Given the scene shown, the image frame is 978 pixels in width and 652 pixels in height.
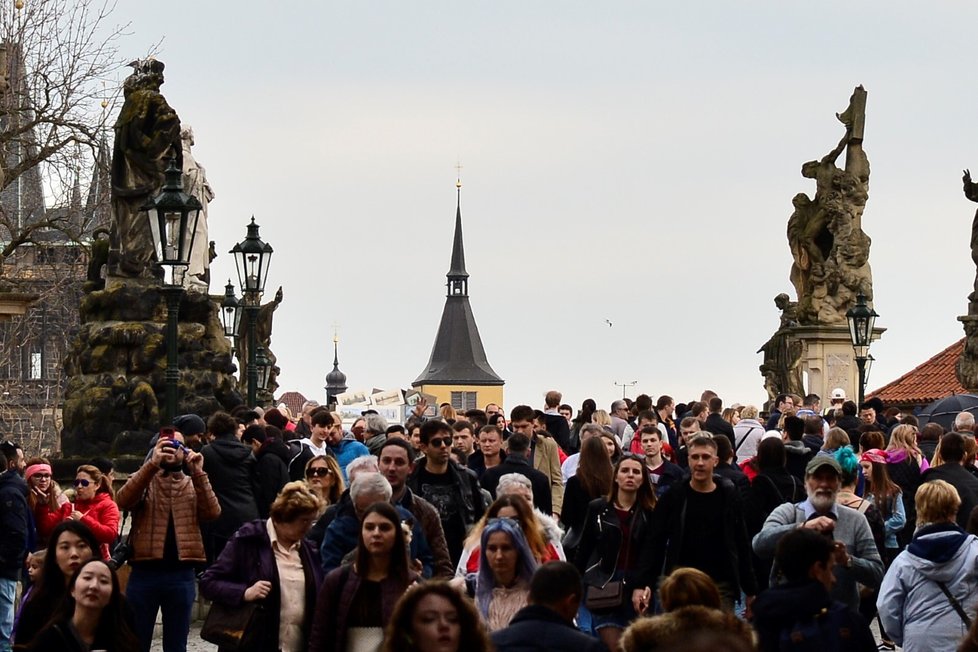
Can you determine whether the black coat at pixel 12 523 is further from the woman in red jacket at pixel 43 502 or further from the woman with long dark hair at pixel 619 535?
the woman with long dark hair at pixel 619 535

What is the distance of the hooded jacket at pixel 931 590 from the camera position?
1186 centimetres

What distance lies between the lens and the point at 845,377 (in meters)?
38.4

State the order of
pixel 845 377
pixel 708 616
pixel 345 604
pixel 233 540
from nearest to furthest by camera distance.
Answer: pixel 708 616 < pixel 345 604 < pixel 233 540 < pixel 845 377

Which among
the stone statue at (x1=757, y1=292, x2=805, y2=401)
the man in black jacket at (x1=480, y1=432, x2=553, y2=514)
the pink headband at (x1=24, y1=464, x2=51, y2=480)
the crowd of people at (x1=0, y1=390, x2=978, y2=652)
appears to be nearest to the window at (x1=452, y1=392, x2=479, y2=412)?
the stone statue at (x1=757, y1=292, x2=805, y2=401)

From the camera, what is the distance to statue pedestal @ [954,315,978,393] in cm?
3522

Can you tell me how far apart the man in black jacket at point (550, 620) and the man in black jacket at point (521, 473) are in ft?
22.3

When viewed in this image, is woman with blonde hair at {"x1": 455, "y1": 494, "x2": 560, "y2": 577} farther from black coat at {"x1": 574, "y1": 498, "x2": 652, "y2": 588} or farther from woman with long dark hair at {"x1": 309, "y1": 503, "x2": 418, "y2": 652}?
black coat at {"x1": 574, "y1": 498, "x2": 652, "y2": 588}

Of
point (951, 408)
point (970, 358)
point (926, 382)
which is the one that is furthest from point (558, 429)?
point (926, 382)

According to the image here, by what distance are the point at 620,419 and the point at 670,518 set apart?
38.3 feet

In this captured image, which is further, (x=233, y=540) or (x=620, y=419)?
(x=620, y=419)

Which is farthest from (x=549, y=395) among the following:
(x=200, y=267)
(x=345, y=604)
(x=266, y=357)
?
(x=266, y=357)

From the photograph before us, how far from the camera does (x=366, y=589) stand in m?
10.5

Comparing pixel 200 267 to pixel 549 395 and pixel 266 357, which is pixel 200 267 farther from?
pixel 266 357

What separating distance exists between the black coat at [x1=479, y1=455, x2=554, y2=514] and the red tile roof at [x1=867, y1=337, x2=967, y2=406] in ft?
136
